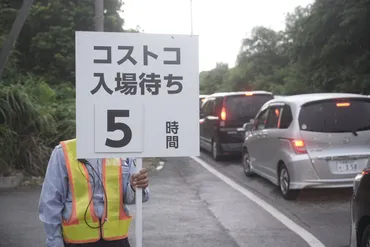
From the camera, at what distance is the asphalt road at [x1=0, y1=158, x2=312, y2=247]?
6078 mm

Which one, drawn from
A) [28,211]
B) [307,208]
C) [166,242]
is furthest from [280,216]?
[28,211]

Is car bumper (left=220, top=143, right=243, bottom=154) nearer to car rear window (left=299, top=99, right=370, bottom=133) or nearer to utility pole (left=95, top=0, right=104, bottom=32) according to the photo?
car rear window (left=299, top=99, right=370, bottom=133)

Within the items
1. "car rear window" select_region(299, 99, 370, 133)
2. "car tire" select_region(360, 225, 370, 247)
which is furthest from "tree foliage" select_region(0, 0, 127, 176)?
"car tire" select_region(360, 225, 370, 247)

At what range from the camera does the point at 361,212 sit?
467 cm

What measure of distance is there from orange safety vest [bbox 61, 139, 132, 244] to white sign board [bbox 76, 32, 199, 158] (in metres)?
0.10

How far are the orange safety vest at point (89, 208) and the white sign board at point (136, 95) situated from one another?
100 mm

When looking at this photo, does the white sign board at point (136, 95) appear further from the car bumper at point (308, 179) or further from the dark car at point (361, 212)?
the car bumper at point (308, 179)

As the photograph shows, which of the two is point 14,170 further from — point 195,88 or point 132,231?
point 195,88

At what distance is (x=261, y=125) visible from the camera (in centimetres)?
999

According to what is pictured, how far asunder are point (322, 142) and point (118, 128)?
5433 mm

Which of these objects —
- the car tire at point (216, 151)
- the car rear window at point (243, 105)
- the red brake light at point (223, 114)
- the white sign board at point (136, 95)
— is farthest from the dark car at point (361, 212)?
the car tire at point (216, 151)

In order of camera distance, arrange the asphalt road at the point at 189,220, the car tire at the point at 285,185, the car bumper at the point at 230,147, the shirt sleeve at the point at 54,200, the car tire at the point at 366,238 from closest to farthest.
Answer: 1. the shirt sleeve at the point at 54,200
2. the car tire at the point at 366,238
3. the asphalt road at the point at 189,220
4. the car tire at the point at 285,185
5. the car bumper at the point at 230,147

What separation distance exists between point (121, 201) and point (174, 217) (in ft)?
13.6

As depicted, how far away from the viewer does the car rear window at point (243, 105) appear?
13.1m
